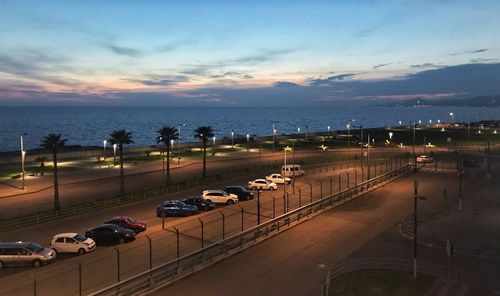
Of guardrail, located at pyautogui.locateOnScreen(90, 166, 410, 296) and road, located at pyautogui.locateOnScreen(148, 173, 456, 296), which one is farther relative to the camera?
road, located at pyautogui.locateOnScreen(148, 173, 456, 296)

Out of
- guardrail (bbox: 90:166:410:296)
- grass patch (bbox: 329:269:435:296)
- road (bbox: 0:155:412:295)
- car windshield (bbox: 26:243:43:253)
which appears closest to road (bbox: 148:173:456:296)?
guardrail (bbox: 90:166:410:296)

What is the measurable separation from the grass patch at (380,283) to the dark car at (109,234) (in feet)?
51.1

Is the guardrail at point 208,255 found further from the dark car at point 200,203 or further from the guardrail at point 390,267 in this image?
the dark car at point 200,203

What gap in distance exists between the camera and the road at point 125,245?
2467 centimetres

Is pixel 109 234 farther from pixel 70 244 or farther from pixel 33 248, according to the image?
pixel 33 248

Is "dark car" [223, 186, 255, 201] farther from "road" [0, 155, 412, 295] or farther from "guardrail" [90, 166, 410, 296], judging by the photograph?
"guardrail" [90, 166, 410, 296]

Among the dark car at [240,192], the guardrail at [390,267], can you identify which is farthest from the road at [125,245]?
the guardrail at [390,267]

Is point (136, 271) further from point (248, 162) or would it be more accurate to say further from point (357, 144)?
point (357, 144)

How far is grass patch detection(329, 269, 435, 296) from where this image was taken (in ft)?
78.5

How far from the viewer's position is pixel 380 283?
2506cm

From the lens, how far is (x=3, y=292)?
2325 cm

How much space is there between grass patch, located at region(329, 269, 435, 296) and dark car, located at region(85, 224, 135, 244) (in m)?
15.6

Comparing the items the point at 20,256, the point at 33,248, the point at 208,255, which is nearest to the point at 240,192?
the point at 208,255

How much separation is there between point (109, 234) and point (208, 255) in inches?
320
